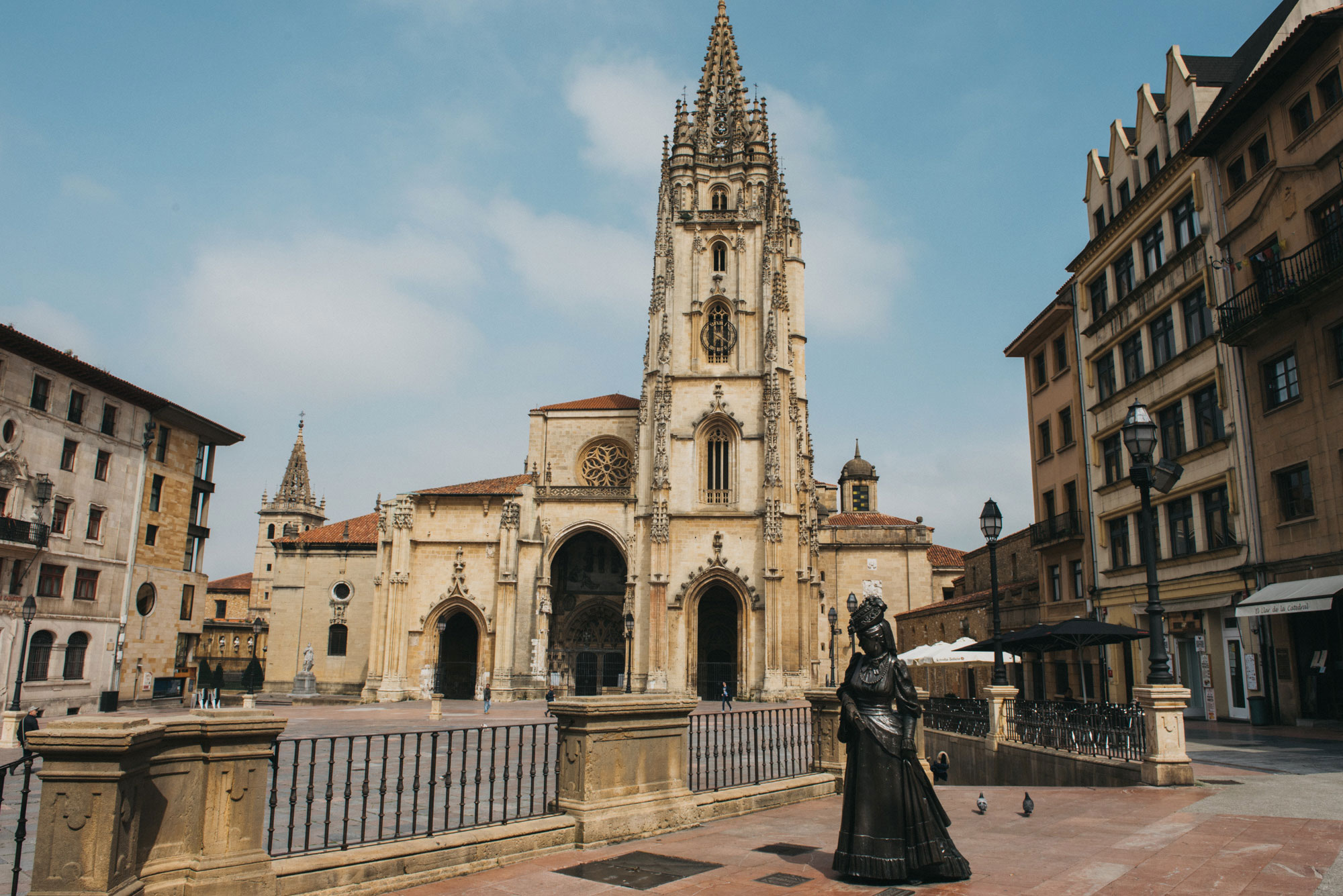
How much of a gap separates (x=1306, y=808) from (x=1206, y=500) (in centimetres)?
1543

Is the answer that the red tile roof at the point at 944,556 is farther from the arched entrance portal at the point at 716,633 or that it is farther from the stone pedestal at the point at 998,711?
the stone pedestal at the point at 998,711

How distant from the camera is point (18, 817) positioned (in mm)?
8539

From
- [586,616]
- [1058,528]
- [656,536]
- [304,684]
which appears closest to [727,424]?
[656,536]

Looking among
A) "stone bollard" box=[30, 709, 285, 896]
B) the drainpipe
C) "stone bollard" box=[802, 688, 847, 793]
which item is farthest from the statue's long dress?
the drainpipe

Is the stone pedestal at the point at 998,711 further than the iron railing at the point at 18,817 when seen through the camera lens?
Yes

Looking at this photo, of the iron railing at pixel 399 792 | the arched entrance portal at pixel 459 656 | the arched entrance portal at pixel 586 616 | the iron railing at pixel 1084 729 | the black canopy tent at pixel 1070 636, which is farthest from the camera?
the arched entrance portal at pixel 586 616

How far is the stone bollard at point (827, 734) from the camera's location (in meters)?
11.3

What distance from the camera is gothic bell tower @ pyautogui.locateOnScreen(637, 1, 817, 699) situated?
130 feet

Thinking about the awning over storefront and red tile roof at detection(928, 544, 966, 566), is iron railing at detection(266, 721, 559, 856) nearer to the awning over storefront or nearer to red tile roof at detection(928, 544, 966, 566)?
the awning over storefront

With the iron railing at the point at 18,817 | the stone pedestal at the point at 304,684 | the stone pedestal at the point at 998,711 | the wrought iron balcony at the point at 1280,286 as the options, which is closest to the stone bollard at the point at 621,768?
the iron railing at the point at 18,817

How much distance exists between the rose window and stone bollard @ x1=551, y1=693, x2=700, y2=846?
38851 mm

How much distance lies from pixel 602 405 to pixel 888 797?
43.1 metres

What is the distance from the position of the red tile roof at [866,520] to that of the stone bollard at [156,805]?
4986cm

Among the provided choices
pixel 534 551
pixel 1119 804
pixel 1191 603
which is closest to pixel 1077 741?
pixel 1119 804
